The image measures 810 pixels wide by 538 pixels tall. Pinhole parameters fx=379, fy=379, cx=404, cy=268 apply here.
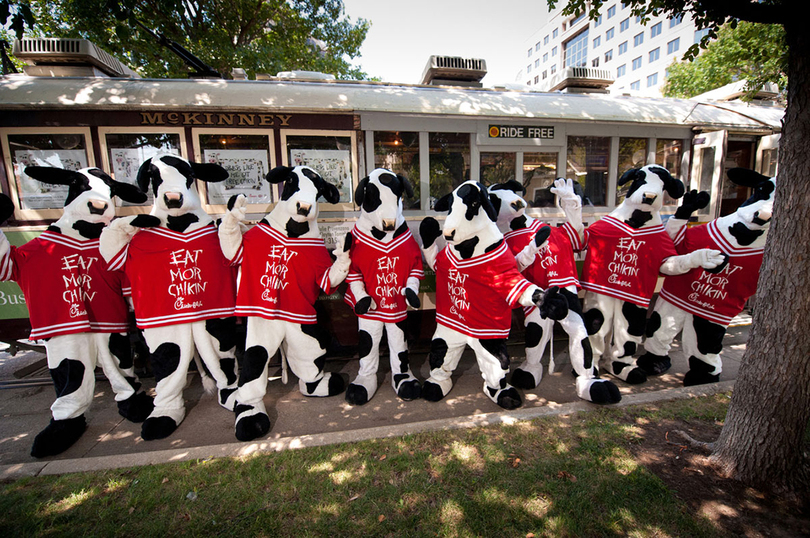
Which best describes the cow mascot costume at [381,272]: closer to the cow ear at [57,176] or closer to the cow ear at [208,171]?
the cow ear at [208,171]

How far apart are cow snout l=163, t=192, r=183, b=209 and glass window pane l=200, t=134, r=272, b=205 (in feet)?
3.02

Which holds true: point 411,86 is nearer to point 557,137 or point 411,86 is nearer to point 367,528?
point 557,137

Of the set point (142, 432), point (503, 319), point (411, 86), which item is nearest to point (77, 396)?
point (142, 432)

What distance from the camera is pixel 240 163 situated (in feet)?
13.7

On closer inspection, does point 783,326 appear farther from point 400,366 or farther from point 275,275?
point 275,275

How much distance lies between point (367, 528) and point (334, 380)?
1.73 metres

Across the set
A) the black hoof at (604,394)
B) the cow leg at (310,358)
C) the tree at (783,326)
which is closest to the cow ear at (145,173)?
the cow leg at (310,358)

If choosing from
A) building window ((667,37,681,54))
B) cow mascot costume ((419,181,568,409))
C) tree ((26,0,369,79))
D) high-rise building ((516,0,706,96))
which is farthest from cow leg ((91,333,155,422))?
building window ((667,37,681,54))

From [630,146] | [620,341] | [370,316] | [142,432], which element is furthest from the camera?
[630,146]

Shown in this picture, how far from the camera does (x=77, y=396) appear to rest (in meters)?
3.32

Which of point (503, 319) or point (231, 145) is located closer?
point (503, 319)

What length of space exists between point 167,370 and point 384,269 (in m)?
2.12

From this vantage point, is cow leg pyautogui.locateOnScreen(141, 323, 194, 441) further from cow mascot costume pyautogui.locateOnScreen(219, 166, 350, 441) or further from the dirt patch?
the dirt patch

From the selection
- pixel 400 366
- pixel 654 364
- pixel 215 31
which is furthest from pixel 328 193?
pixel 215 31
